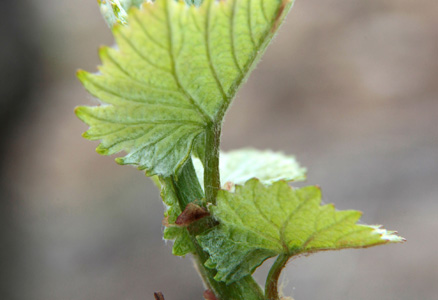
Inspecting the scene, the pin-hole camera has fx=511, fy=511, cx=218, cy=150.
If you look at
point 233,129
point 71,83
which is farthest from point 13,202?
point 233,129

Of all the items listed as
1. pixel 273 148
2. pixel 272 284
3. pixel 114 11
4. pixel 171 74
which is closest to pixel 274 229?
pixel 272 284

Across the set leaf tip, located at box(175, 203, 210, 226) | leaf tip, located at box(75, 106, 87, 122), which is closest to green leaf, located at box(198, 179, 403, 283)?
leaf tip, located at box(175, 203, 210, 226)

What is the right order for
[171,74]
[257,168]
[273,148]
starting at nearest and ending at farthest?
1. [171,74]
2. [257,168]
3. [273,148]

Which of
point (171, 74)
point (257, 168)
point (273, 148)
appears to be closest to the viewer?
point (171, 74)

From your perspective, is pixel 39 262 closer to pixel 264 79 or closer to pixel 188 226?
pixel 264 79

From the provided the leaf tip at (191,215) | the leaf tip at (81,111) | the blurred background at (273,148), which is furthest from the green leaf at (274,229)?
the blurred background at (273,148)

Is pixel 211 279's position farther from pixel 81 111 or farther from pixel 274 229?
pixel 81 111

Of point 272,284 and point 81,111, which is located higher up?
point 81,111

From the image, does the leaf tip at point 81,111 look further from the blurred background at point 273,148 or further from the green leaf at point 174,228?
the blurred background at point 273,148
